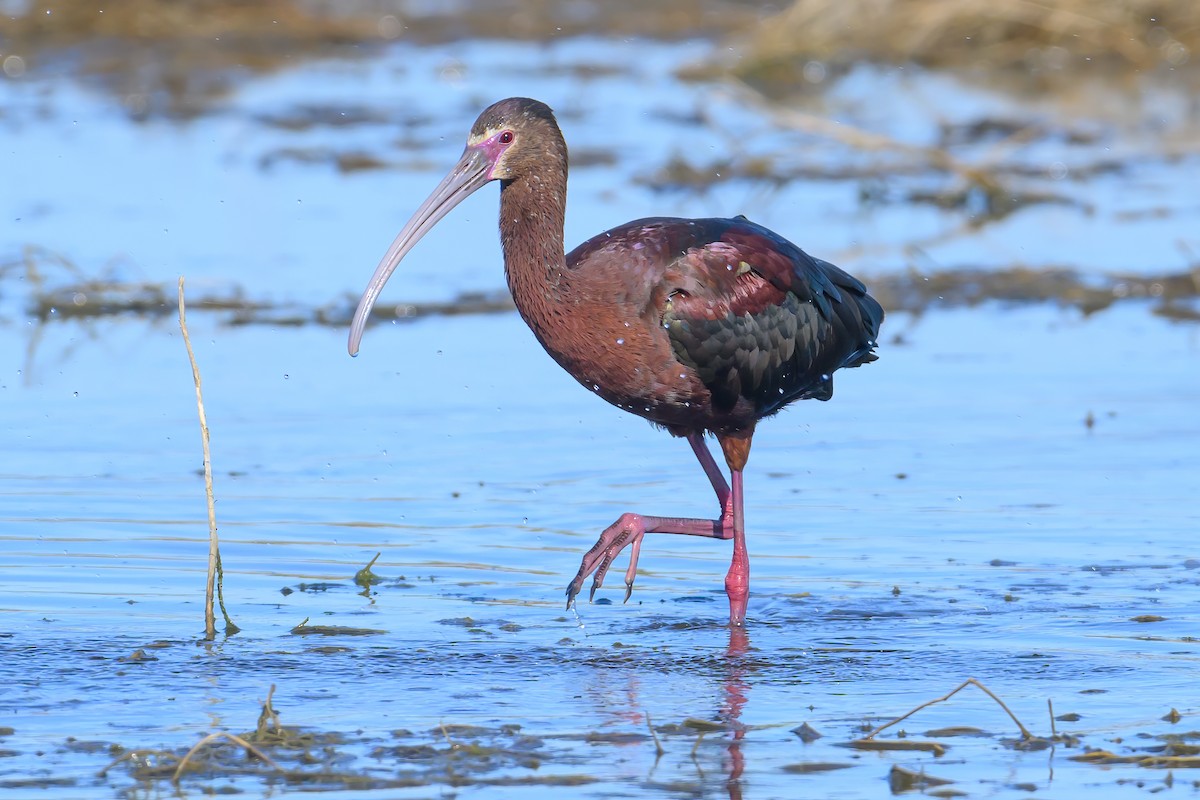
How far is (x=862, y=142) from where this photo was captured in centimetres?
1413

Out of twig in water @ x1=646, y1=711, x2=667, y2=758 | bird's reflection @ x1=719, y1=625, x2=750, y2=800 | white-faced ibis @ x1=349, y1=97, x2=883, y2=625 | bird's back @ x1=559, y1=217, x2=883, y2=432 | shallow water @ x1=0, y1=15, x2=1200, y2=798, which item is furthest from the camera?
bird's back @ x1=559, y1=217, x2=883, y2=432

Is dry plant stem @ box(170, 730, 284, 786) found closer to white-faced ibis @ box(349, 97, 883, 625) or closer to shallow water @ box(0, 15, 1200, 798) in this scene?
shallow water @ box(0, 15, 1200, 798)

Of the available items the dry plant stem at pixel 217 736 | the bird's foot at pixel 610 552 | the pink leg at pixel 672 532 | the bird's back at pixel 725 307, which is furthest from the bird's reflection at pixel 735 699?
the dry plant stem at pixel 217 736

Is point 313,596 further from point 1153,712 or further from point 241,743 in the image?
point 1153,712

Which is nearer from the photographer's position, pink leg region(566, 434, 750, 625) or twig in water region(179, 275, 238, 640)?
twig in water region(179, 275, 238, 640)

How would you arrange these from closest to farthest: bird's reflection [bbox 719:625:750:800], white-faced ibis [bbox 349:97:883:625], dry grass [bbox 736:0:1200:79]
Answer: bird's reflection [bbox 719:625:750:800] < white-faced ibis [bbox 349:97:883:625] < dry grass [bbox 736:0:1200:79]

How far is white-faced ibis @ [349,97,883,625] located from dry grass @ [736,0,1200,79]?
1402cm

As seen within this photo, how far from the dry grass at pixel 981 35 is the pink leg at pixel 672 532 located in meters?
14.1

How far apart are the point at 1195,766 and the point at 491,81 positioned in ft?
55.6

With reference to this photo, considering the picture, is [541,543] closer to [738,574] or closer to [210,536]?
[738,574]

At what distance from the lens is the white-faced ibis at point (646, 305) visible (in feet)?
23.3

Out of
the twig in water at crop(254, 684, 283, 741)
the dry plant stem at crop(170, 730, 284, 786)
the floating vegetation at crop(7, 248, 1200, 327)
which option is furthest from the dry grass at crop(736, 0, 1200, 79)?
the dry plant stem at crop(170, 730, 284, 786)

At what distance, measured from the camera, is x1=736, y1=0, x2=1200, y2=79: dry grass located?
70.7 ft

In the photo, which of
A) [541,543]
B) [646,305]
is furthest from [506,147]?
[541,543]
